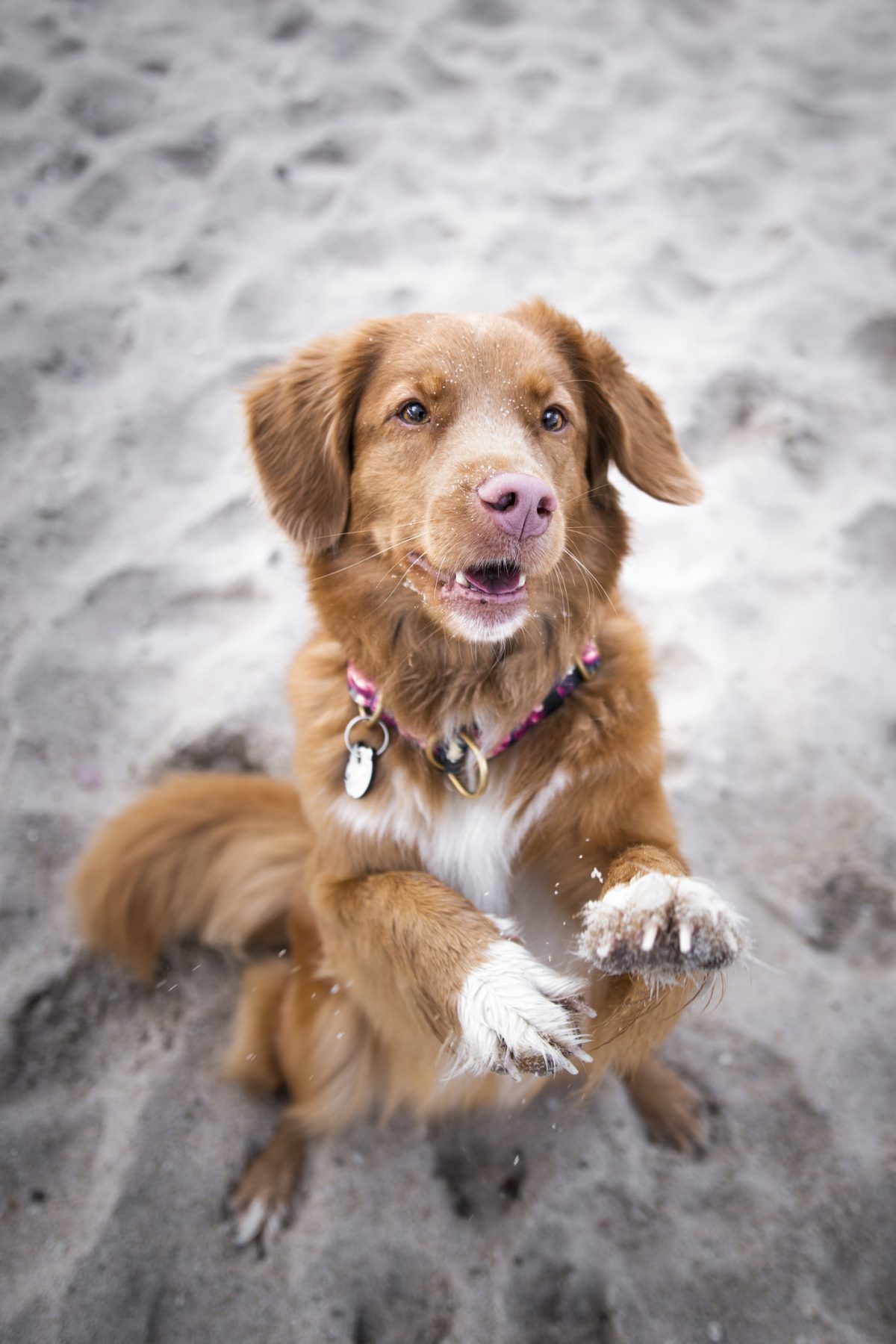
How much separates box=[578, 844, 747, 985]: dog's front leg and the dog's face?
58cm

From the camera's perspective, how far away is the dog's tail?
2195 millimetres

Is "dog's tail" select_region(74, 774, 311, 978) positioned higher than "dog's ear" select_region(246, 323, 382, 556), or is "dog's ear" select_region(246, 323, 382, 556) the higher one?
"dog's ear" select_region(246, 323, 382, 556)

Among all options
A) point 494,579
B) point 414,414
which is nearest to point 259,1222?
point 494,579

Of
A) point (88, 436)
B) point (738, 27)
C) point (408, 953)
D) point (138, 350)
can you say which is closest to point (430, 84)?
point (738, 27)

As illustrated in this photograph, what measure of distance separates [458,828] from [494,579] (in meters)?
0.57

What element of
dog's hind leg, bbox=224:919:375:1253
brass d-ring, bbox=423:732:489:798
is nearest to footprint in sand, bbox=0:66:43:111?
brass d-ring, bbox=423:732:489:798

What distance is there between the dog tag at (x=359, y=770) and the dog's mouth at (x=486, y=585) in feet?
1.41

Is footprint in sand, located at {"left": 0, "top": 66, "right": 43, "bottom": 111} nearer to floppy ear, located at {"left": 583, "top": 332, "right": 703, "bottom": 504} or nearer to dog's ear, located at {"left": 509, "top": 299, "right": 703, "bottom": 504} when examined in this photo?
dog's ear, located at {"left": 509, "top": 299, "right": 703, "bottom": 504}

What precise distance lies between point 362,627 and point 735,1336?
1.80 meters

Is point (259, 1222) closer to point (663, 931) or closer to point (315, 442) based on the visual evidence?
point (663, 931)

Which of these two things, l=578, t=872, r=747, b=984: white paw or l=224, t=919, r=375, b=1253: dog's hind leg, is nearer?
l=578, t=872, r=747, b=984: white paw

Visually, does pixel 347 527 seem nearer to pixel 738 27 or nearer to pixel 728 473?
pixel 728 473

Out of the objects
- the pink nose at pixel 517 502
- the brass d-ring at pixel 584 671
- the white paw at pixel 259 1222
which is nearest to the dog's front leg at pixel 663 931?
the brass d-ring at pixel 584 671

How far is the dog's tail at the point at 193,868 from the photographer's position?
2.20 m
